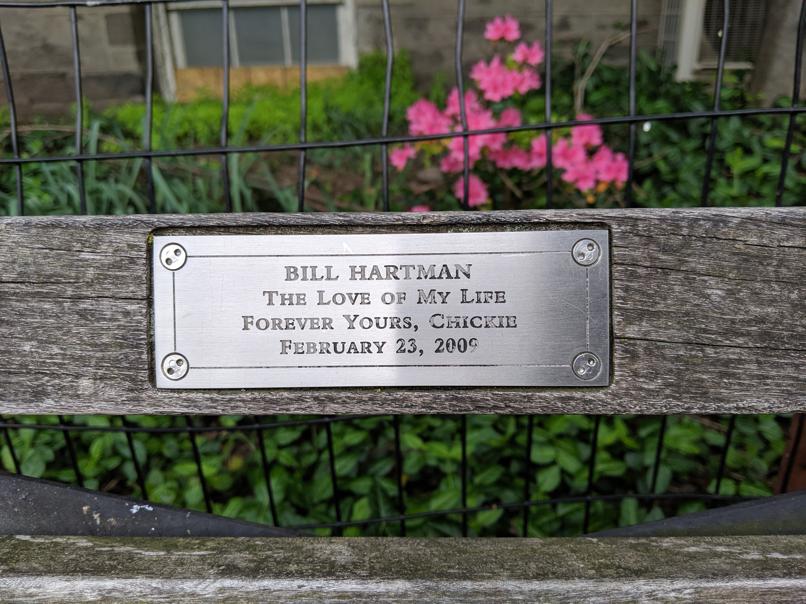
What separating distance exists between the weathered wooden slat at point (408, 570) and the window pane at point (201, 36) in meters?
3.43

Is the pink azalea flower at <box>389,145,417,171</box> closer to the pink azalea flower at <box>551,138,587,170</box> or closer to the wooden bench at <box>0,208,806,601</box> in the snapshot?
the pink azalea flower at <box>551,138,587,170</box>

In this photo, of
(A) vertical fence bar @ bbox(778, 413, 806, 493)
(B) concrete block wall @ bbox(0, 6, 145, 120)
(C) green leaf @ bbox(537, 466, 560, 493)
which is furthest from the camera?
(B) concrete block wall @ bbox(0, 6, 145, 120)

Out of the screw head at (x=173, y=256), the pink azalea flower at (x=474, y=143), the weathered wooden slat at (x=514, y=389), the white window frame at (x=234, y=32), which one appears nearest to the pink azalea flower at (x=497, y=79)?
the pink azalea flower at (x=474, y=143)

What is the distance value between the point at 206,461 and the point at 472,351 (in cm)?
117

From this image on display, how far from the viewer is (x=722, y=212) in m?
0.81

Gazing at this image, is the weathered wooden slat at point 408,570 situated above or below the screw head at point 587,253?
below

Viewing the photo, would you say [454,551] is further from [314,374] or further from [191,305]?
[191,305]

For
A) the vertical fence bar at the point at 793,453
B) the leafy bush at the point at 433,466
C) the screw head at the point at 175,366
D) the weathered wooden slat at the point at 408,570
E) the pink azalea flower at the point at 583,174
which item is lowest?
the leafy bush at the point at 433,466

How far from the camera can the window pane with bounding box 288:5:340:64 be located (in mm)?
3701

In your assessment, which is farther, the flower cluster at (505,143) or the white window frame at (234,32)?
the white window frame at (234,32)

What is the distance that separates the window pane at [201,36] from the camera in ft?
12.1

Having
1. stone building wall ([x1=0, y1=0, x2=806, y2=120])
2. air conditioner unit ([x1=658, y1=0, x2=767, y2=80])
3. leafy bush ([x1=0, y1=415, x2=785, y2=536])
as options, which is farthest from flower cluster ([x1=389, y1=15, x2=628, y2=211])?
air conditioner unit ([x1=658, y1=0, x2=767, y2=80])

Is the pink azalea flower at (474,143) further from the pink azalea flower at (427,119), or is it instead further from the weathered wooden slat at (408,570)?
the weathered wooden slat at (408,570)

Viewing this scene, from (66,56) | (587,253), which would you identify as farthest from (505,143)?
(66,56)
